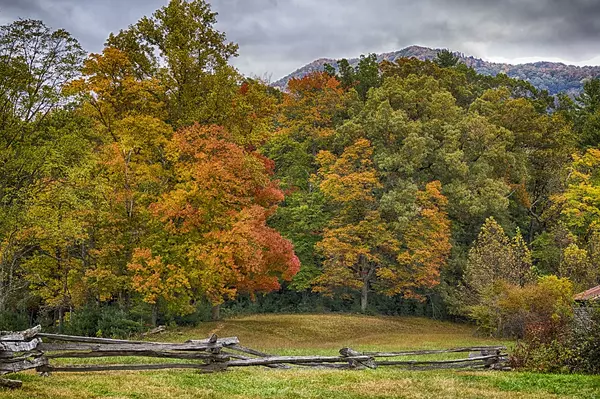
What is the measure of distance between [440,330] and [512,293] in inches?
485

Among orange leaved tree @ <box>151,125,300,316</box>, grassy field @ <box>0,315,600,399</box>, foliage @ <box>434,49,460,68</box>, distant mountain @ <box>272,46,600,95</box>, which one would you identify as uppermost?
distant mountain @ <box>272,46,600,95</box>

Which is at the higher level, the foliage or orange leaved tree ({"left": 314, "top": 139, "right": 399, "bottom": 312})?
the foliage

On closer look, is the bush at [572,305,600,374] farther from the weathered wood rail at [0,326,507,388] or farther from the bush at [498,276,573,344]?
the bush at [498,276,573,344]

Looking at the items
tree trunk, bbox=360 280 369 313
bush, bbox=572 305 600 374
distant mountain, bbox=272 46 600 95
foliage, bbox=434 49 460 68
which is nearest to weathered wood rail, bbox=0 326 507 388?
bush, bbox=572 305 600 374

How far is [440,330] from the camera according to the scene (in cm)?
4338

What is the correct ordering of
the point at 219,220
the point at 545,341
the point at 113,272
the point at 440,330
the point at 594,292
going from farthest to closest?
the point at 440,330, the point at 219,220, the point at 113,272, the point at 594,292, the point at 545,341

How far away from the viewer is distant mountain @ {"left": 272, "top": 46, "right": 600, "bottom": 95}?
156 meters

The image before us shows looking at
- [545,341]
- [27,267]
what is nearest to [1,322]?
[27,267]

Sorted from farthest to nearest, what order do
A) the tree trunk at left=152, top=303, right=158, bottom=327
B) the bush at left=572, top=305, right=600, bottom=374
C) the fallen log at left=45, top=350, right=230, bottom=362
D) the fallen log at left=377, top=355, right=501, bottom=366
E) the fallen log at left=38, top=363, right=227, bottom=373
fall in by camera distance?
the tree trunk at left=152, top=303, right=158, bottom=327, the fallen log at left=377, top=355, right=501, bottom=366, the bush at left=572, top=305, right=600, bottom=374, the fallen log at left=45, top=350, right=230, bottom=362, the fallen log at left=38, top=363, right=227, bottom=373

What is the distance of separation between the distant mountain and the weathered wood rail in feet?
437

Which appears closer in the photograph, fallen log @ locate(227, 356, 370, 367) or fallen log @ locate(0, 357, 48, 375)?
fallen log @ locate(0, 357, 48, 375)

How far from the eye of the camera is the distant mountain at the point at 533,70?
513 feet

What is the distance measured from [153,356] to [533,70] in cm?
18137

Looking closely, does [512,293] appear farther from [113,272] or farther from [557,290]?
[113,272]
